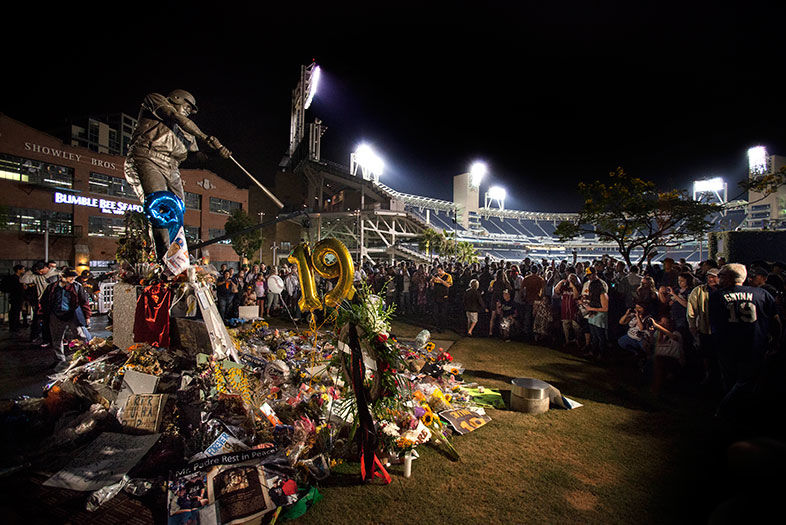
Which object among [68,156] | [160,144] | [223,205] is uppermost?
[68,156]

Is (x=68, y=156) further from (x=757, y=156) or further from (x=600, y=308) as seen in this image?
(x=757, y=156)

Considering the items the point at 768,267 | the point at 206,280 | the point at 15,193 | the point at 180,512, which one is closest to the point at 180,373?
the point at 206,280

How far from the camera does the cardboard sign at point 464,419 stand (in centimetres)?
471

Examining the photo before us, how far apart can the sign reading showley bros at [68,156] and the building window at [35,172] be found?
815mm

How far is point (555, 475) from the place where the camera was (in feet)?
12.3

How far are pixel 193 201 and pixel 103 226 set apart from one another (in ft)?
27.9

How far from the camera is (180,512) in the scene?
292cm

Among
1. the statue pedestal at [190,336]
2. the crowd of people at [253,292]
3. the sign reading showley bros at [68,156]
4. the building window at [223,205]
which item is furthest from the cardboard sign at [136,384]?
the building window at [223,205]

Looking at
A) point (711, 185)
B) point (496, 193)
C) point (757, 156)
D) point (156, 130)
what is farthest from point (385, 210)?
point (496, 193)

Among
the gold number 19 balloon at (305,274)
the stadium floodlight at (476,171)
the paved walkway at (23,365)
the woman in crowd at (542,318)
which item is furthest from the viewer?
the stadium floodlight at (476,171)

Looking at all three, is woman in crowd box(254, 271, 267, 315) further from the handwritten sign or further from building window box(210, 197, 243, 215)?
building window box(210, 197, 243, 215)

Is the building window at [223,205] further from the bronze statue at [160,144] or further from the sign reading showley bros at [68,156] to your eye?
the bronze statue at [160,144]

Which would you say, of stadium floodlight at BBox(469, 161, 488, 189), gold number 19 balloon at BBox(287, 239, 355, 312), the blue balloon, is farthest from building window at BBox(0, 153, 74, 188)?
stadium floodlight at BBox(469, 161, 488, 189)

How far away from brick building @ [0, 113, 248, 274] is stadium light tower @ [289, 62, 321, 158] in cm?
1584
